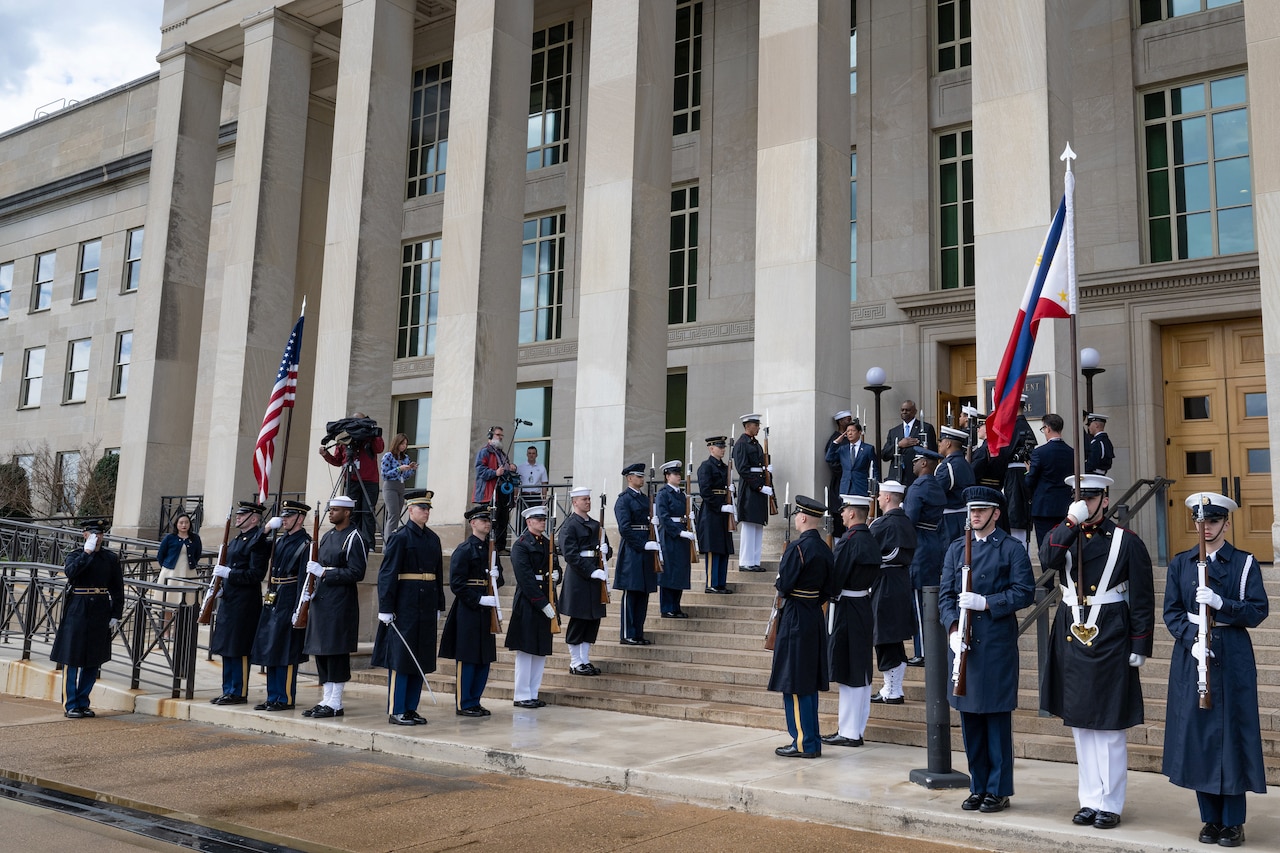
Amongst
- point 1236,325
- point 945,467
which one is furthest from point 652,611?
point 1236,325

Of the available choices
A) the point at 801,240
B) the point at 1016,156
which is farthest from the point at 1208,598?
the point at 801,240

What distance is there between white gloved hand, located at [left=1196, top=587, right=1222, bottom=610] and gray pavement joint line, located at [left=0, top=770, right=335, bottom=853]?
5085mm

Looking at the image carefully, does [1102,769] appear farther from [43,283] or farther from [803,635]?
[43,283]

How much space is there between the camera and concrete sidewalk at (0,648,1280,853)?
6.24m


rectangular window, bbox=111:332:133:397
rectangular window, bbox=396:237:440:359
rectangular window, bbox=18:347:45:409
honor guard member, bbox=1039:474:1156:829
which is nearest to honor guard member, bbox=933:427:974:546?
honor guard member, bbox=1039:474:1156:829

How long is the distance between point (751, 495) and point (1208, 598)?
7441 mm

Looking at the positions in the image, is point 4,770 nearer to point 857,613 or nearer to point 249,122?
point 857,613

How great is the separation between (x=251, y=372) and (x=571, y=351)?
6548mm

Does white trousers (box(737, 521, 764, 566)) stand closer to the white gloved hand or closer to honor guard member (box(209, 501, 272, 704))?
honor guard member (box(209, 501, 272, 704))

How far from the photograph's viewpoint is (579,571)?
1162cm

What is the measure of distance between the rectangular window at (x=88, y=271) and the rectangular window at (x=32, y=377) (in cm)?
273

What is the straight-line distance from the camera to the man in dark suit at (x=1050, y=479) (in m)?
11.3

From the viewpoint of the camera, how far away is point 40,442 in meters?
33.6

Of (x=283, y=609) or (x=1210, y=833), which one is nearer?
(x=1210, y=833)
